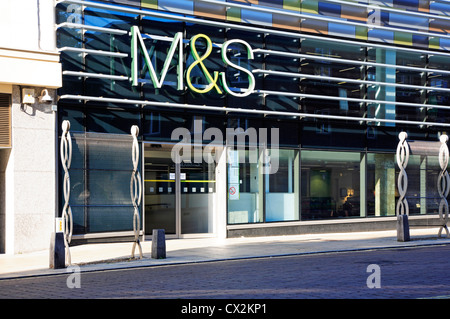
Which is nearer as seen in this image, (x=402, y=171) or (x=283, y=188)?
(x=402, y=171)

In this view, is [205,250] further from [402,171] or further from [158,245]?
[402,171]

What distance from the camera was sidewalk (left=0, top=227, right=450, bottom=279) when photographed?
48.6 ft

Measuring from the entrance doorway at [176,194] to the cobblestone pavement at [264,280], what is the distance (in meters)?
5.89

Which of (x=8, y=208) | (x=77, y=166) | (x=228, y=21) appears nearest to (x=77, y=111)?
(x=77, y=166)

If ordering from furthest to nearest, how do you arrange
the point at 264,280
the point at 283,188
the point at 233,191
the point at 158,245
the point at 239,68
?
the point at 283,188, the point at 233,191, the point at 239,68, the point at 158,245, the point at 264,280

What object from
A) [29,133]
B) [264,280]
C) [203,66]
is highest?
[203,66]

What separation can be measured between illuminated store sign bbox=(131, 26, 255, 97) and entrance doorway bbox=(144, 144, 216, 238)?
86.5 inches

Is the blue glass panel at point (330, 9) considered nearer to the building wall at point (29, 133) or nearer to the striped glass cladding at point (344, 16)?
the striped glass cladding at point (344, 16)

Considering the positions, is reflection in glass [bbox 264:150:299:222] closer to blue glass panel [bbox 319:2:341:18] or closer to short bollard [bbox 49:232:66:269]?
blue glass panel [bbox 319:2:341:18]

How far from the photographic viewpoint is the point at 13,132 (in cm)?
1777

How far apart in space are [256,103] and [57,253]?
33.2 feet

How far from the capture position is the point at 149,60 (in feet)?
64.7

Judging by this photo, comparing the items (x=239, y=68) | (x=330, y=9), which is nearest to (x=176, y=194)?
(x=239, y=68)

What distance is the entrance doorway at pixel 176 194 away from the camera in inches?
813
